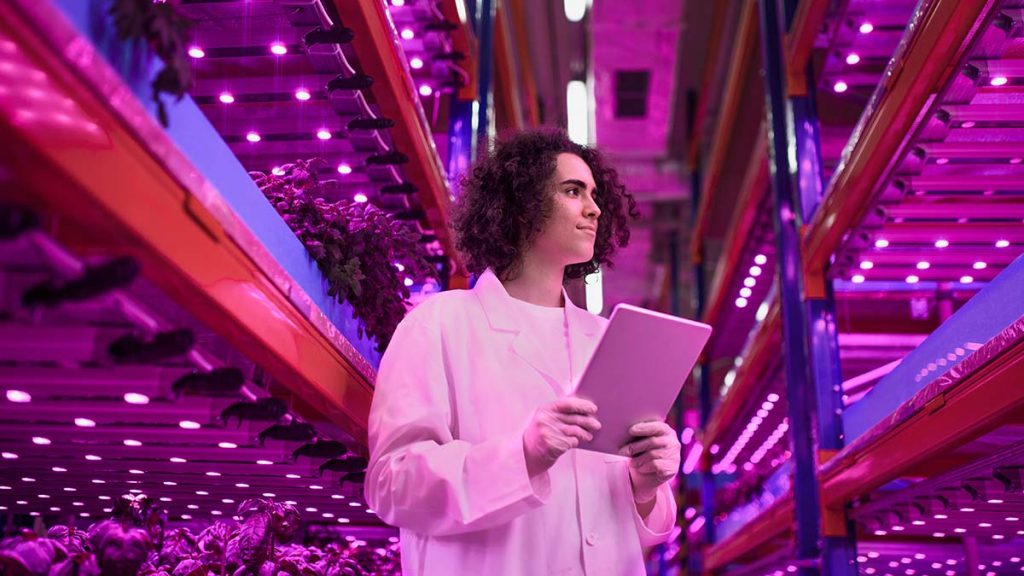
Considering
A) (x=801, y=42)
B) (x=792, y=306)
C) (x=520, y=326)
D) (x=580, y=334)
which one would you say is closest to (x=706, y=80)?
(x=801, y=42)

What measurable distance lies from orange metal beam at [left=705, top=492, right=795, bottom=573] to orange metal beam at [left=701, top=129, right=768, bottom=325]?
376cm

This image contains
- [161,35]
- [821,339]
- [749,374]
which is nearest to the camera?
[161,35]

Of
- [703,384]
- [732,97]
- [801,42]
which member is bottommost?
[703,384]

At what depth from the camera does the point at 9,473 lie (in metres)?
4.27

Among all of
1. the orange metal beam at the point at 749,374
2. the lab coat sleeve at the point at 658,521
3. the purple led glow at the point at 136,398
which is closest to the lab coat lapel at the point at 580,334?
the lab coat sleeve at the point at 658,521

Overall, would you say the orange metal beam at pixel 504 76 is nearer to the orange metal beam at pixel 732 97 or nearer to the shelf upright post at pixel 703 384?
the orange metal beam at pixel 732 97

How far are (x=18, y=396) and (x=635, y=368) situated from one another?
2090 millimetres

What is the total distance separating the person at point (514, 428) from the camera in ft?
7.72

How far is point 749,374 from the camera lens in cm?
1227

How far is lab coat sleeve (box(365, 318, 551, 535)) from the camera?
2.34 meters

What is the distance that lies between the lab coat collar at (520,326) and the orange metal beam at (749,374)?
7304 mm

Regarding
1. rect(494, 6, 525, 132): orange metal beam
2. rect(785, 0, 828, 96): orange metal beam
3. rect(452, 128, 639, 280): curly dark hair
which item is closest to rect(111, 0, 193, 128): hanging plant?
rect(452, 128, 639, 280): curly dark hair

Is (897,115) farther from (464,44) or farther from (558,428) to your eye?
(558,428)

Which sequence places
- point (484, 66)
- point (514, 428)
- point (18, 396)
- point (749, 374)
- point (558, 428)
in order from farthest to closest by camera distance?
point (749, 374), point (484, 66), point (18, 396), point (514, 428), point (558, 428)
